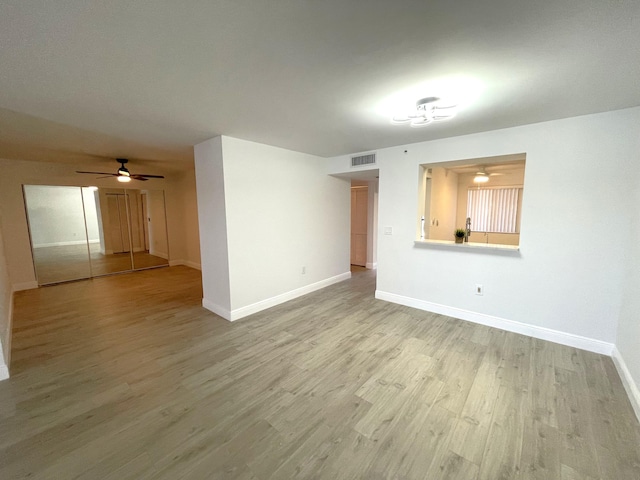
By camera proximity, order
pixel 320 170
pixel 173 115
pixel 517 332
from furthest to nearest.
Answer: pixel 320 170 < pixel 517 332 < pixel 173 115

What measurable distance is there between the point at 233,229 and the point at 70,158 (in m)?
3.97

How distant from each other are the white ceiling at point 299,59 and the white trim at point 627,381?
2.37m

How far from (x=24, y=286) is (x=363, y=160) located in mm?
7023

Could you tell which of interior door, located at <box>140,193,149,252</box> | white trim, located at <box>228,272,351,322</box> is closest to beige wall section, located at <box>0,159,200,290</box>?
interior door, located at <box>140,193,149,252</box>

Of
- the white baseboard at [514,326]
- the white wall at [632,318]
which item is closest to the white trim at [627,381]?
the white wall at [632,318]

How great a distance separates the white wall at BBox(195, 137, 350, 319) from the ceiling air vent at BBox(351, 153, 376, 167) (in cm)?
61

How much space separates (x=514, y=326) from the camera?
3.15m

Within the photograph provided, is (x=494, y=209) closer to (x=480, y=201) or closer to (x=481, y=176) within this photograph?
(x=480, y=201)

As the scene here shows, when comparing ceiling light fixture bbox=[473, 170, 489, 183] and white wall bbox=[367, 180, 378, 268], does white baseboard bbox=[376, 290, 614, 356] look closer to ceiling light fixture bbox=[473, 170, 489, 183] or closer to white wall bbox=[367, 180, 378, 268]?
white wall bbox=[367, 180, 378, 268]

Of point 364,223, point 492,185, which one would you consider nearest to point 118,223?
point 364,223

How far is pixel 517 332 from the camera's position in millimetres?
3129

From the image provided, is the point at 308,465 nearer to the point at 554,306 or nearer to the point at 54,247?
the point at 554,306

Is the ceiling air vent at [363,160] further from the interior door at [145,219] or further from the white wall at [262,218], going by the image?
the interior door at [145,219]

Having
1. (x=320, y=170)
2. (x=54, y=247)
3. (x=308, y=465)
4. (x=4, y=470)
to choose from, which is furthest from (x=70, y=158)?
(x=308, y=465)
